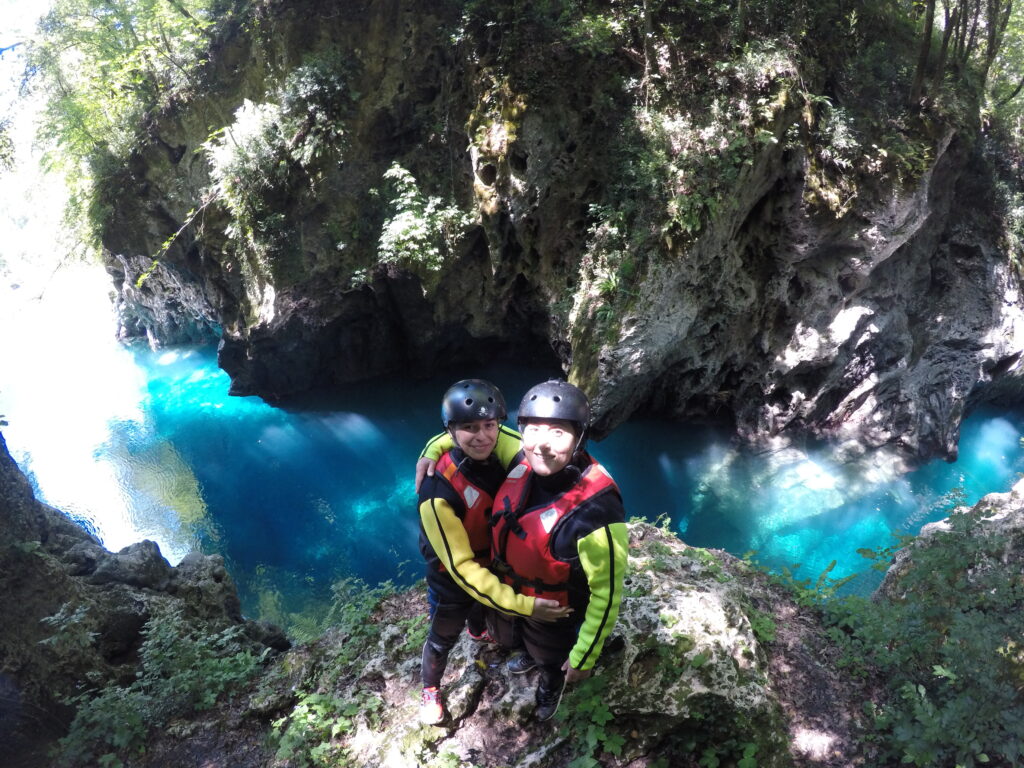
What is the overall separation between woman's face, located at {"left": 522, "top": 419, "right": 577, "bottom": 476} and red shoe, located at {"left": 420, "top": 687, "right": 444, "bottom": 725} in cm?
187

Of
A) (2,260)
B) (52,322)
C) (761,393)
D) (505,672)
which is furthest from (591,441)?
(2,260)

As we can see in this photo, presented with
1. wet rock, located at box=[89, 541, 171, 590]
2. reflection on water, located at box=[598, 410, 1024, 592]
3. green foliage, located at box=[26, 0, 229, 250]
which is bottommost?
reflection on water, located at box=[598, 410, 1024, 592]

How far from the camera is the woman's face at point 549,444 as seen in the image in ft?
8.02

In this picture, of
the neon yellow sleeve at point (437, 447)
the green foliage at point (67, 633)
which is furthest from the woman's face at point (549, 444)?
the green foliage at point (67, 633)

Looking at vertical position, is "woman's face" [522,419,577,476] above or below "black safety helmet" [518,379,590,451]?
below

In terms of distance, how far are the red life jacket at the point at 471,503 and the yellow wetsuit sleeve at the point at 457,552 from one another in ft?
0.23

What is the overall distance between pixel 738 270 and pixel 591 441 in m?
4.12

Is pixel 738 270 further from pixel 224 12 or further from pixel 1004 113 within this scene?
pixel 224 12

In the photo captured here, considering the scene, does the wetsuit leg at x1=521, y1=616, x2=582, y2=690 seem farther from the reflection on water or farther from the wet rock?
the reflection on water

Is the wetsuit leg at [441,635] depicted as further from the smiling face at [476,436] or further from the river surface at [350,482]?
the river surface at [350,482]

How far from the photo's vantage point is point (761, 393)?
1093 cm

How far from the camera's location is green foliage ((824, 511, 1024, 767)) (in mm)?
2523

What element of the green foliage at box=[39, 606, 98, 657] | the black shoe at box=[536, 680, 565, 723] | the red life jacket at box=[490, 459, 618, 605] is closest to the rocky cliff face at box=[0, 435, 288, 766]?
the green foliage at box=[39, 606, 98, 657]

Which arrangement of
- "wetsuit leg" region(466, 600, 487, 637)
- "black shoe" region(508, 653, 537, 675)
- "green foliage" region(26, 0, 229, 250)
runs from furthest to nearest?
"green foliage" region(26, 0, 229, 250)
"black shoe" region(508, 653, 537, 675)
"wetsuit leg" region(466, 600, 487, 637)
